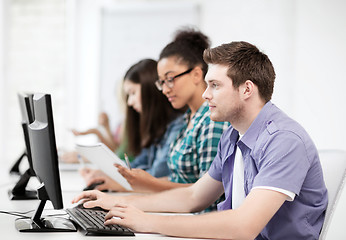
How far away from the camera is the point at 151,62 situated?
2555 mm

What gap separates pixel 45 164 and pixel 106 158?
0.58 metres

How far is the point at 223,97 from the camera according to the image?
134cm

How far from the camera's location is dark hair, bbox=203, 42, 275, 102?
132 cm

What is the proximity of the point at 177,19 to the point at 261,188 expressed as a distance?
374 cm

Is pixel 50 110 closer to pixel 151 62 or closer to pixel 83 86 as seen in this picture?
pixel 151 62

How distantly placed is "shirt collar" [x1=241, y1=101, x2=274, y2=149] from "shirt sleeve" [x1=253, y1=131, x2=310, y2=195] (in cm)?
12

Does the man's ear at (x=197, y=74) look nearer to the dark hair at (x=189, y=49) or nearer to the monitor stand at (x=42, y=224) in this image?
the dark hair at (x=189, y=49)

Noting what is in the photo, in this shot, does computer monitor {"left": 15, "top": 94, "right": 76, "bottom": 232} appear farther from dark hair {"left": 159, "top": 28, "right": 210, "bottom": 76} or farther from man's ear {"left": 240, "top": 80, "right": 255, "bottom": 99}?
dark hair {"left": 159, "top": 28, "right": 210, "bottom": 76}

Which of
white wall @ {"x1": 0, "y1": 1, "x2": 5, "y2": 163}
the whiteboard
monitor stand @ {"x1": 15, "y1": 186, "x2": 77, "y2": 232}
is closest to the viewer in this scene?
monitor stand @ {"x1": 15, "y1": 186, "x2": 77, "y2": 232}

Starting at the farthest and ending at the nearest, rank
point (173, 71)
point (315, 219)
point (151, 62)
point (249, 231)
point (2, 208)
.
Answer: point (151, 62)
point (173, 71)
point (2, 208)
point (315, 219)
point (249, 231)

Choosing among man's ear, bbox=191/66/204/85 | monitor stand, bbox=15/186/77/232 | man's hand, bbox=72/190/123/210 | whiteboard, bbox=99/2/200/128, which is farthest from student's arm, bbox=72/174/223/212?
whiteboard, bbox=99/2/200/128

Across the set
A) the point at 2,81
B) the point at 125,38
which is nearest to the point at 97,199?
the point at 2,81

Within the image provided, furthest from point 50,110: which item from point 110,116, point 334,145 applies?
point 110,116

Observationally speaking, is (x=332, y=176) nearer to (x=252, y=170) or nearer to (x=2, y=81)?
(x=252, y=170)
